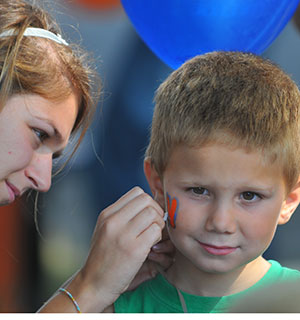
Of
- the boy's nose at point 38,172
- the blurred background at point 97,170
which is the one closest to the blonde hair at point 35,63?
the boy's nose at point 38,172

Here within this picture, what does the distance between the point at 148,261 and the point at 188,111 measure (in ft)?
1.35

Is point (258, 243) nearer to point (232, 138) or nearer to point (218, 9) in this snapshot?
point (232, 138)

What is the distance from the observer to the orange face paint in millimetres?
1228

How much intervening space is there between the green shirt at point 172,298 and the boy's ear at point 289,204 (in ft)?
0.46

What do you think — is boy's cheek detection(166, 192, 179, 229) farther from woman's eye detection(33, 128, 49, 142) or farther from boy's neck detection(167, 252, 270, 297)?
woman's eye detection(33, 128, 49, 142)

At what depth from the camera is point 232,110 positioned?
1.20 metres

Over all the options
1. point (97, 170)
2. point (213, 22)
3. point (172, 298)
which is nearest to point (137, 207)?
point (172, 298)

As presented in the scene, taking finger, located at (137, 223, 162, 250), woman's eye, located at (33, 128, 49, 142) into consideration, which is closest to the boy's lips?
woman's eye, located at (33, 128, 49, 142)

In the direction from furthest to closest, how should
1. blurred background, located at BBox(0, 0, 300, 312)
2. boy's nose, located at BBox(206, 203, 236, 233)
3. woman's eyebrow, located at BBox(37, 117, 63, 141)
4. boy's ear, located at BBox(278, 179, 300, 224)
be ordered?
1. blurred background, located at BBox(0, 0, 300, 312)
2. woman's eyebrow, located at BBox(37, 117, 63, 141)
3. boy's ear, located at BBox(278, 179, 300, 224)
4. boy's nose, located at BBox(206, 203, 236, 233)

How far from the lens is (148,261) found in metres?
1.38

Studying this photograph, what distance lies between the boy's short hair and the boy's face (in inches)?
1.2

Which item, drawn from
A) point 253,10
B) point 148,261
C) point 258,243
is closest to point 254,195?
point 258,243

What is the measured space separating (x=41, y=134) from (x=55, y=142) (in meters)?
0.05

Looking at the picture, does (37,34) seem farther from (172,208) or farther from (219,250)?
(219,250)
